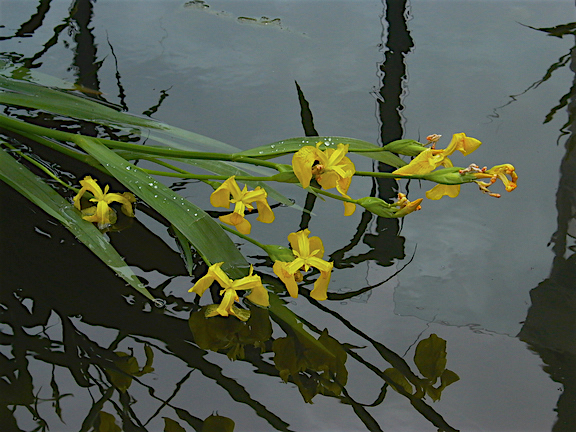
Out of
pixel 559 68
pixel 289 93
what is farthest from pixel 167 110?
pixel 559 68

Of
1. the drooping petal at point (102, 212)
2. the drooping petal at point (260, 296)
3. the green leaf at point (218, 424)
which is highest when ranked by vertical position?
the drooping petal at point (102, 212)

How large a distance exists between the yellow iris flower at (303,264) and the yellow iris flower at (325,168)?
39 mm

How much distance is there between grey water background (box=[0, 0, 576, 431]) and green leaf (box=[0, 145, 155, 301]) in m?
0.03

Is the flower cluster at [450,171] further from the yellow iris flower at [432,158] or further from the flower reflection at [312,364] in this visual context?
the flower reflection at [312,364]

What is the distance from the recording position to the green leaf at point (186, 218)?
399 millimetres

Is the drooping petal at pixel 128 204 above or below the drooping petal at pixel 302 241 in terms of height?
below

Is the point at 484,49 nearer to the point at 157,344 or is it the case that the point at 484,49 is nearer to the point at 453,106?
the point at 453,106

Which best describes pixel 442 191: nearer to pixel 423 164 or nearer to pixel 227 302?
pixel 423 164

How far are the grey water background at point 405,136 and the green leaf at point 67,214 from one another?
0.03 m

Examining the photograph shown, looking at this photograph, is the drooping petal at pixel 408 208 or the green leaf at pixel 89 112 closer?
the drooping petal at pixel 408 208

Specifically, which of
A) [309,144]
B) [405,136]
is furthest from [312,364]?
[405,136]

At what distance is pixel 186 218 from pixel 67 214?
0.10 m

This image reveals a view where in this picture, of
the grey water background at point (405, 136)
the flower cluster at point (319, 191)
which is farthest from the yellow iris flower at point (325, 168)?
the grey water background at point (405, 136)

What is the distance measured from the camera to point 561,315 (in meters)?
0.41
